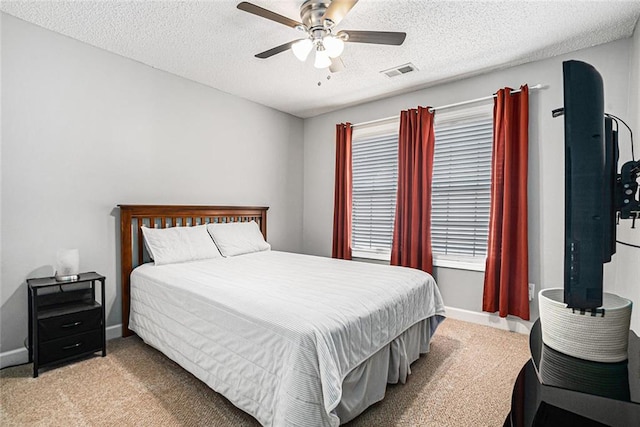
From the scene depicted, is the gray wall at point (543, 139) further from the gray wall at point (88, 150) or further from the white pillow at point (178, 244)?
the white pillow at point (178, 244)

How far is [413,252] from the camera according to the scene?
367 centimetres

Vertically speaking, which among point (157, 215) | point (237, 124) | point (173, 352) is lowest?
point (173, 352)

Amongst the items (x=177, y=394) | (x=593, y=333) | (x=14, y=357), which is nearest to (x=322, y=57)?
(x=593, y=333)

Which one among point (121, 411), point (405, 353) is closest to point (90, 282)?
point (121, 411)

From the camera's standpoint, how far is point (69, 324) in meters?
2.38

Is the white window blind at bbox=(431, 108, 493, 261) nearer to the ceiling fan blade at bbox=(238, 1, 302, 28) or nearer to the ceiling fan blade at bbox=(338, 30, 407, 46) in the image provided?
the ceiling fan blade at bbox=(338, 30, 407, 46)

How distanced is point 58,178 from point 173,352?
5.72 ft

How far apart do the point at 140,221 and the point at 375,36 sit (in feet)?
8.76

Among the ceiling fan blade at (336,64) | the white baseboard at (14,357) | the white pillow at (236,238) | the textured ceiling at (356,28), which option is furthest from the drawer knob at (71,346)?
the ceiling fan blade at (336,64)

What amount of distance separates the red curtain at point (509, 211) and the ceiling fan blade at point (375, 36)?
1.64 meters

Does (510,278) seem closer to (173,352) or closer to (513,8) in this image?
(513,8)

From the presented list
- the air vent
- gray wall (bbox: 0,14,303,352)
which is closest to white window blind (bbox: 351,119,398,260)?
the air vent

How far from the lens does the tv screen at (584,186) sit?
0.89m

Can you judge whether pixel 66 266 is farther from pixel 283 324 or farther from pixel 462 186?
pixel 462 186
